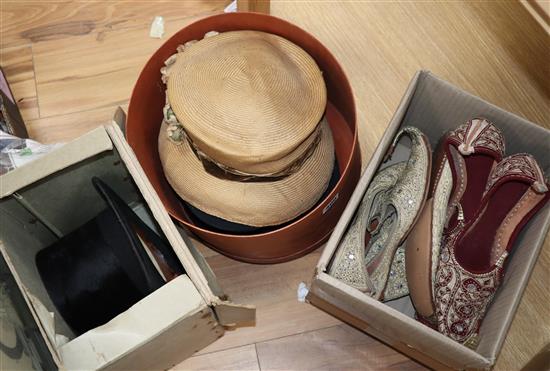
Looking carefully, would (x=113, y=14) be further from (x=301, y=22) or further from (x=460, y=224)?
(x=460, y=224)

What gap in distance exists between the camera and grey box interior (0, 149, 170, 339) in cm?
88

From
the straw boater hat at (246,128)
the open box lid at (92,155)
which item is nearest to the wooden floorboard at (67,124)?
the straw boater hat at (246,128)

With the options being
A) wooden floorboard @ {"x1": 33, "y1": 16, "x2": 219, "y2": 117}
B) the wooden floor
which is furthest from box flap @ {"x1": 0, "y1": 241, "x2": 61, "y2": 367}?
wooden floorboard @ {"x1": 33, "y1": 16, "x2": 219, "y2": 117}

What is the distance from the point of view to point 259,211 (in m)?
0.93

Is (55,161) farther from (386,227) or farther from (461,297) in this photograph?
(461,297)

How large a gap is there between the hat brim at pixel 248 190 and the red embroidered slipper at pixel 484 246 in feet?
0.94

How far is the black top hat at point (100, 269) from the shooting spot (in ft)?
2.80

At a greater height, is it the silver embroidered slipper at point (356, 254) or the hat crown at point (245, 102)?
the hat crown at point (245, 102)

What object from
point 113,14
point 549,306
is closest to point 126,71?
point 113,14

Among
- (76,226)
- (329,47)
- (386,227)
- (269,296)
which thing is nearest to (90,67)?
(76,226)

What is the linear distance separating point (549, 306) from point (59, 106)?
1232mm

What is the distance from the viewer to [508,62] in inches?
52.4

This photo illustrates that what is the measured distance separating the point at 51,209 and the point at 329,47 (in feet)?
2.59

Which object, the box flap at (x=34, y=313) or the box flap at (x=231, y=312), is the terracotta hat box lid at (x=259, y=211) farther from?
the box flap at (x=34, y=313)
